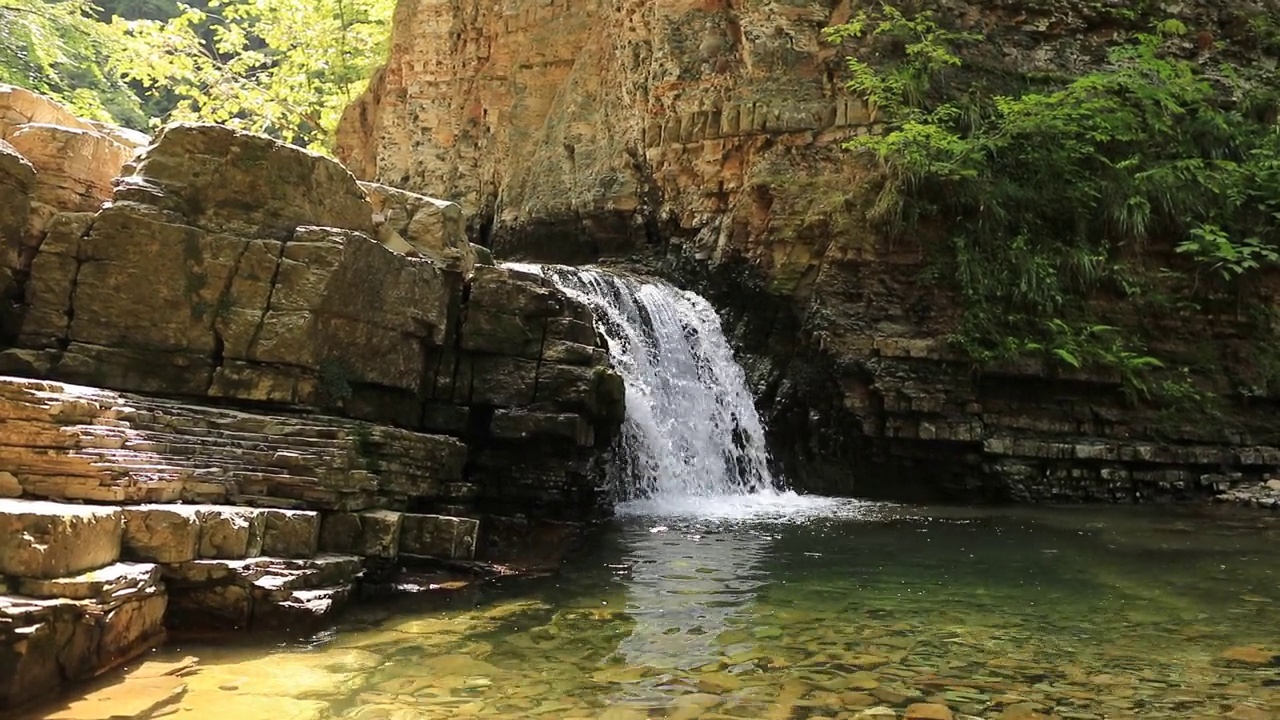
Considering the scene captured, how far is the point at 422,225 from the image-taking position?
329 inches

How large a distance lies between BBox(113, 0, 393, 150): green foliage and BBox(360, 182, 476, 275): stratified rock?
13.7 metres

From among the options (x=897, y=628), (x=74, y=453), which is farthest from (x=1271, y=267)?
(x=74, y=453)

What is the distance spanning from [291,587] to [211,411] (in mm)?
1765

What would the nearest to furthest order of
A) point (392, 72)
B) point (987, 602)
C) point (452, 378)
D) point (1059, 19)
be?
1. point (987, 602)
2. point (452, 378)
3. point (1059, 19)
4. point (392, 72)

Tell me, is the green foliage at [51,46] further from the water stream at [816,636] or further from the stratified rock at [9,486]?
the water stream at [816,636]

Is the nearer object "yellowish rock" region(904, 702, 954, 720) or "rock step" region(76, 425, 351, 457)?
"yellowish rock" region(904, 702, 954, 720)

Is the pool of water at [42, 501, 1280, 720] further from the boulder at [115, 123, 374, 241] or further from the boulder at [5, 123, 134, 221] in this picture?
the boulder at [5, 123, 134, 221]

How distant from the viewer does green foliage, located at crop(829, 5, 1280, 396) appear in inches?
461

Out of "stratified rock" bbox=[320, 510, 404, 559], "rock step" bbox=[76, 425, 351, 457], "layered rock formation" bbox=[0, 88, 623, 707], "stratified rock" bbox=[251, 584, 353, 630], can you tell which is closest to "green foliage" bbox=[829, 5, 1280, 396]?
"layered rock formation" bbox=[0, 88, 623, 707]

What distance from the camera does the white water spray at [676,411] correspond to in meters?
10.2

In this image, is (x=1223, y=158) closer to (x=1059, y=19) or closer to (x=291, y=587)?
(x=1059, y=19)

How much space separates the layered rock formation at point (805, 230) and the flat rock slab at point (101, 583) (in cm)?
903

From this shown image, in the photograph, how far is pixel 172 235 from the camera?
653 centimetres

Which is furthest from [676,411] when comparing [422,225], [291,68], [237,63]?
[291,68]
